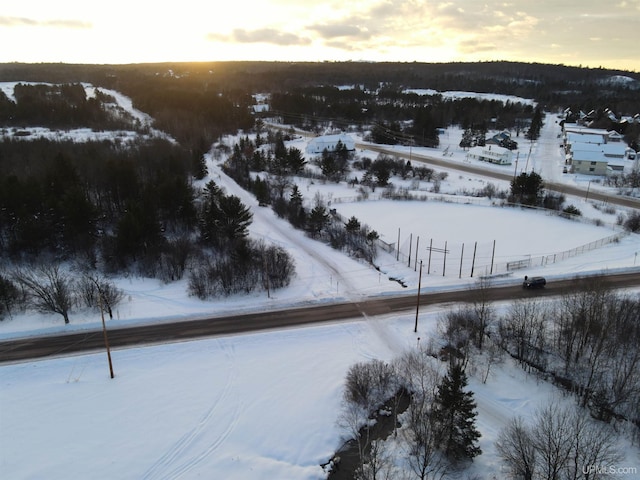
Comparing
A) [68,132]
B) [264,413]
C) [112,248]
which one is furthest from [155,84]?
[264,413]

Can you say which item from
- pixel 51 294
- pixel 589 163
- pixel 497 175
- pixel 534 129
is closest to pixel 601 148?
pixel 589 163

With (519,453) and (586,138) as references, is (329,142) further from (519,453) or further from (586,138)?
(519,453)

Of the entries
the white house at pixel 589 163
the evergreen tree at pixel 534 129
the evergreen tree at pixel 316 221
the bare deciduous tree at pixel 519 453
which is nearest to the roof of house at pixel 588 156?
the white house at pixel 589 163

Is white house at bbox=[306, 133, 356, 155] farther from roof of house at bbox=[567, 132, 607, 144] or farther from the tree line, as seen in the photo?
the tree line

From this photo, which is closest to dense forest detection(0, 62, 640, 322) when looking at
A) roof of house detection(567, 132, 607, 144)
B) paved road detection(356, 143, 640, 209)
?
paved road detection(356, 143, 640, 209)

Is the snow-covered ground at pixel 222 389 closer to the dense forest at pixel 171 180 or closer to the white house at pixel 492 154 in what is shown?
the dense forest at pixel 171 180

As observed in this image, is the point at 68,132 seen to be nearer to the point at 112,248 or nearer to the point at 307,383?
the point at 112,248

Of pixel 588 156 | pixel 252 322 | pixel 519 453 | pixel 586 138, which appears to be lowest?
pixel 252 322
